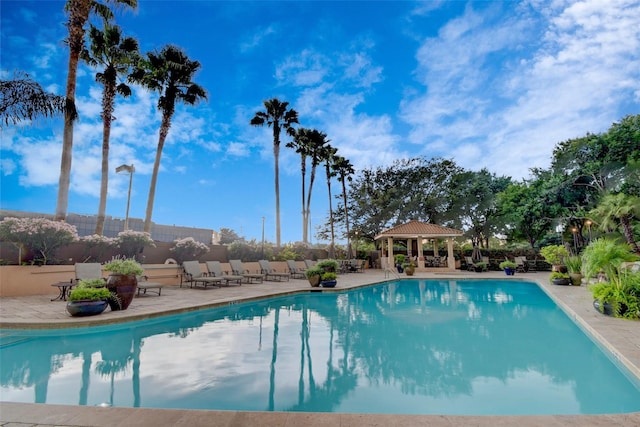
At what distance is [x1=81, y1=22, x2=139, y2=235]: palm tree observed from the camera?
1380 cm

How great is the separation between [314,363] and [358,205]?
27.9 meters

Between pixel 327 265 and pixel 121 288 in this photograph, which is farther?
pixel 327 265

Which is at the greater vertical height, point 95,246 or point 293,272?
point 95,246

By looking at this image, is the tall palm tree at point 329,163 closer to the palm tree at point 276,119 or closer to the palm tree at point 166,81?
the palm tree at point 276,119

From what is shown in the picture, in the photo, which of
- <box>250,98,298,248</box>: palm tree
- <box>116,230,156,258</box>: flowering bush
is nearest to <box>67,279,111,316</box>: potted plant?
<box>116,230,156,258</box>: flowering bush

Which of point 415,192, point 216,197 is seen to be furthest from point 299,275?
point 216,197

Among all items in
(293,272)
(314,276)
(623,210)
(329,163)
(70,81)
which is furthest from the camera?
(329,163)

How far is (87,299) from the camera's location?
654cm

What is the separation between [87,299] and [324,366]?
524cm

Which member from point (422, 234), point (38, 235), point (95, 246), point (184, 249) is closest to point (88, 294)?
point (38, 235)

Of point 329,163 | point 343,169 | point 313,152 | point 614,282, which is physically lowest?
point 614,282

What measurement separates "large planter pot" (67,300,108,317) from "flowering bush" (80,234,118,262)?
5.75 metres

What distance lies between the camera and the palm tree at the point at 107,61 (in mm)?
13797

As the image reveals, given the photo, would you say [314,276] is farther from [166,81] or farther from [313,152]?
[313,152]
